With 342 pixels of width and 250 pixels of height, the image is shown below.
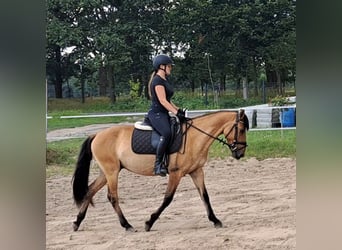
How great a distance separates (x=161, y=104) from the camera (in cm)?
240

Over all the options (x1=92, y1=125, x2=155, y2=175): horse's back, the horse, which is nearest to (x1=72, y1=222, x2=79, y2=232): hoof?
the horse

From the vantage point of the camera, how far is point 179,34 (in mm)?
2469

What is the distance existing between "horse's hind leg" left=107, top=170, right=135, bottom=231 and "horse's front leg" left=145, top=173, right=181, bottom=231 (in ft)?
0.29

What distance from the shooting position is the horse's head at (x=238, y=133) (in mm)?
2457

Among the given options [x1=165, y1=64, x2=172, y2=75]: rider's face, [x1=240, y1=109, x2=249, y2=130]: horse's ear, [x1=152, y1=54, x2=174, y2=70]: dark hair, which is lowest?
[x1=240, y1=109, x2=249, y2=130]: horse's ear

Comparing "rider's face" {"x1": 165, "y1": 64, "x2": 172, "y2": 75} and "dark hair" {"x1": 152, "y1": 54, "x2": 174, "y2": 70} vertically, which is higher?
"dark hair" {"x1": 152, "y1": 54, "x2": 174, "y2": 70}

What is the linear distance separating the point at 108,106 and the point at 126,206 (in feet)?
1.61

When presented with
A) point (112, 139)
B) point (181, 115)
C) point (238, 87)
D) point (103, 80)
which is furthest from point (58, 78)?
point (238, 87)

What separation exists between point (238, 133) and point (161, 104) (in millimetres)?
400

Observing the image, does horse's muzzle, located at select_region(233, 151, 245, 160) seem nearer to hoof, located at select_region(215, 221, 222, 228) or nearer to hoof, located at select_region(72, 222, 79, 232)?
hoof, located at select_region(215, 221, 222, 228)

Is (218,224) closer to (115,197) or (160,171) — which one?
(160,171)

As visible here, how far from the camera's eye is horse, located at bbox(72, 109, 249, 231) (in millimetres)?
2449
